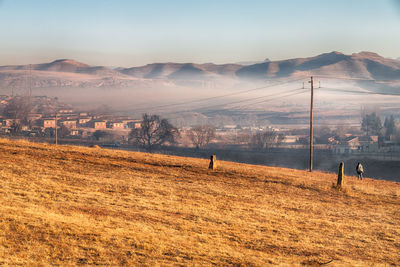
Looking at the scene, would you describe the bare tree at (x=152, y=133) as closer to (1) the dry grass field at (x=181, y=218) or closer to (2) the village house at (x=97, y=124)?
(1) the dry grass field at (x=181, y=218)

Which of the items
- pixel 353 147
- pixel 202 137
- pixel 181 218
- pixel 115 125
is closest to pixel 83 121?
pixel 115 125

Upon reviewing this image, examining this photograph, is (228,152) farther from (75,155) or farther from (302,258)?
(302,258)

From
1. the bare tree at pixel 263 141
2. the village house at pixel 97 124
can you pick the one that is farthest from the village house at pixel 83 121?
the bare tree at pixel 263 141

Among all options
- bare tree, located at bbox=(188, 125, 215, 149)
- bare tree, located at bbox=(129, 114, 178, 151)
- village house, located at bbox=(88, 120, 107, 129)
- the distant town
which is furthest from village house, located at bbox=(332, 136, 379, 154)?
village house, located at bbox=(88, 120, 107, 129)

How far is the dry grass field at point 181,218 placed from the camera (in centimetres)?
1320

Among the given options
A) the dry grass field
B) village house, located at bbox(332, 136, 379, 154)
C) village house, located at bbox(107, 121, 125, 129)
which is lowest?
village house, located at bbox(332, 136, 379, 154)

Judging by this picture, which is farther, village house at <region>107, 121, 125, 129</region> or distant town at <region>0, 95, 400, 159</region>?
village house at <region>107, 121, 125, 129</region>

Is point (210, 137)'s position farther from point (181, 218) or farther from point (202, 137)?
point (181, 218)

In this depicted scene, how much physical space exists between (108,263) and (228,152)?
106448mm

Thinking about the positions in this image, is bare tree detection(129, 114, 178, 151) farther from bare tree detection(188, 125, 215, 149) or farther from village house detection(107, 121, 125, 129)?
village house detection(107, 121, 125, 129)

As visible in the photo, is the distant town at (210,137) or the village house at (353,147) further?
the village house at (353,147)

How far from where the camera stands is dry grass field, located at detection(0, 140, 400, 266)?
13203mm

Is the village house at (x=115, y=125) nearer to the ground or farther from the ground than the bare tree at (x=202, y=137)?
farther from the ground

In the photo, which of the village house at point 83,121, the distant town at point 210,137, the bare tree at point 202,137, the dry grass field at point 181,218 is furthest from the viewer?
the village house at point 83,121
